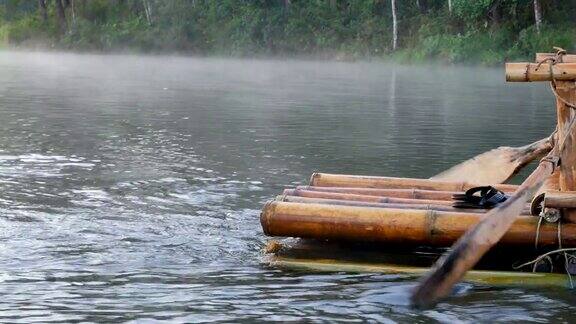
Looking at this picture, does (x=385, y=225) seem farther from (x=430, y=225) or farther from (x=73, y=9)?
(x=73, y=9)

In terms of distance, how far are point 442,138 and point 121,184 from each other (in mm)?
6787

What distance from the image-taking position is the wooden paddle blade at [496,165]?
10031 millimetres

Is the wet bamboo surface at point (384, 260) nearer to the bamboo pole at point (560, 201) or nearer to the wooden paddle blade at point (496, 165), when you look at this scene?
the bamboo pole at point (560, 201)

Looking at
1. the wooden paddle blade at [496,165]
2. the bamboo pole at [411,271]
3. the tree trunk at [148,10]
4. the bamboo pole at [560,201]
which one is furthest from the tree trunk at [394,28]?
the bamboo pole at [560,201]

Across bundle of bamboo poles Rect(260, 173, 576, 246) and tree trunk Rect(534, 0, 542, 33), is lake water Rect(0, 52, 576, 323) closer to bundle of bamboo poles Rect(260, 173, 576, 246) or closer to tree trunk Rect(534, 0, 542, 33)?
bundle of bamboo poles Rect(260, 173, 576, 246)

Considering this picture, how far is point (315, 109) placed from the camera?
22.6 metres

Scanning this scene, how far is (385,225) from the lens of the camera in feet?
25.5

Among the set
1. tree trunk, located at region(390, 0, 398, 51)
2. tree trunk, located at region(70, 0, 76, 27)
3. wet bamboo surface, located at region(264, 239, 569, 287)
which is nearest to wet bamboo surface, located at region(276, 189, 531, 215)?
wet bamboo surface, located at region(264, 239, 569, 287)

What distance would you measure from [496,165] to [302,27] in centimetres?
4612

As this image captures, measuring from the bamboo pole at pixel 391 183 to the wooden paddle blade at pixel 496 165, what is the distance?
651 millimetres

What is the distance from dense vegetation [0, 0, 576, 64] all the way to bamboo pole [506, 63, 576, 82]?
1307 inches

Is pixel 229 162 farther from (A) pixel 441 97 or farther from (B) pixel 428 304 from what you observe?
(A) pixel 441 97

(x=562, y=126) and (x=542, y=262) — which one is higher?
(x=562, y=126)

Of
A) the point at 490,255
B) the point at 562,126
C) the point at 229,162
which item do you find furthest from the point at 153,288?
the point at 229,162
